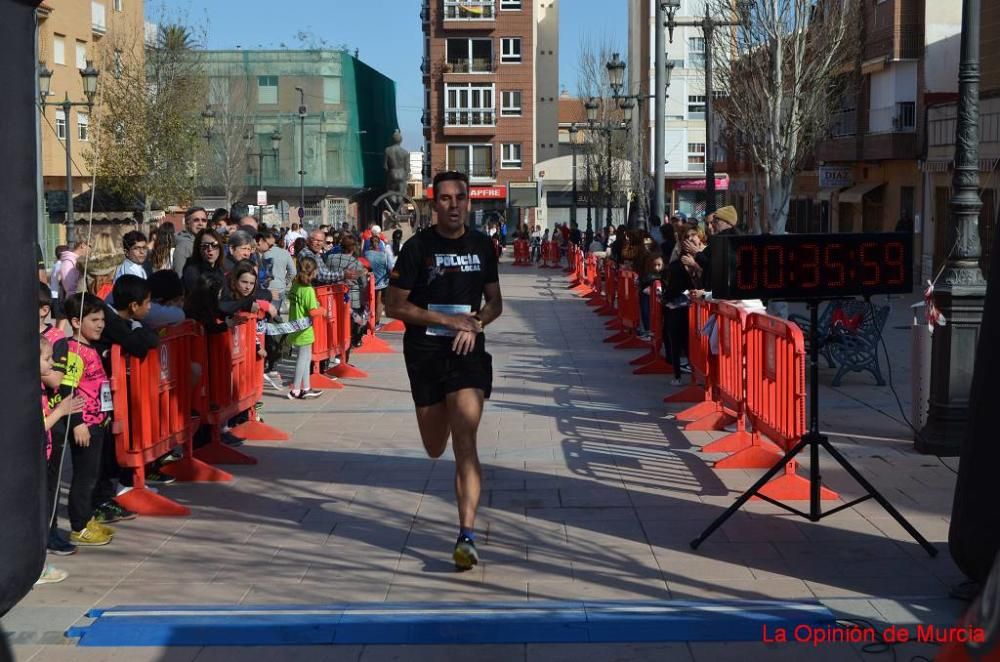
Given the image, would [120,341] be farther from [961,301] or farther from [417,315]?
[961,301]

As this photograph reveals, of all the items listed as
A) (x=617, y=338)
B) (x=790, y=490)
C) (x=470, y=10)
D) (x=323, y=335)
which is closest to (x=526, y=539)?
(x=790, y=490)

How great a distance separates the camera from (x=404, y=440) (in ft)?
36.0

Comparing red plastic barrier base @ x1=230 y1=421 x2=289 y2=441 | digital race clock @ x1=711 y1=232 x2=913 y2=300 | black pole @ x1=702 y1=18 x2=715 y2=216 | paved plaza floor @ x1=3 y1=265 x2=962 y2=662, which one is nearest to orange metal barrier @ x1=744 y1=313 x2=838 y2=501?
paved plaza floor @ x1=3 y1=265 x2=962 y2=662

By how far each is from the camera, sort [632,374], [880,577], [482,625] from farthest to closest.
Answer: [632,374] → [880,577] → [482,625]

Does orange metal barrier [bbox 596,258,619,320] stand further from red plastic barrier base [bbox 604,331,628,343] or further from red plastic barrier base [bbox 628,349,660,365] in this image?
red plastic barrier base [bbox 628,349,660,365]

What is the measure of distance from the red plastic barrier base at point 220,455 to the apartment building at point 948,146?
19.1 meters

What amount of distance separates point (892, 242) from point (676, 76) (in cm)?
6990

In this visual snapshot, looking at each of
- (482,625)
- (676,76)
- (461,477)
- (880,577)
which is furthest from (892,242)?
(676,76)

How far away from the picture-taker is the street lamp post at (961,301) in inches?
383

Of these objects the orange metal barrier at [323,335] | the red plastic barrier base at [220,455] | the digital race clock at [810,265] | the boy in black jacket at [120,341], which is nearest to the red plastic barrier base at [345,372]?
the orange metal barrier at [323,335]

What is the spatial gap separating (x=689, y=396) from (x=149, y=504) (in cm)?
610

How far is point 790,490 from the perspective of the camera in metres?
8.30

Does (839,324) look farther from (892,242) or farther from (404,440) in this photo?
(892,242)

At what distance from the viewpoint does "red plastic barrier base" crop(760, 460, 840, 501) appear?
8.27 m
